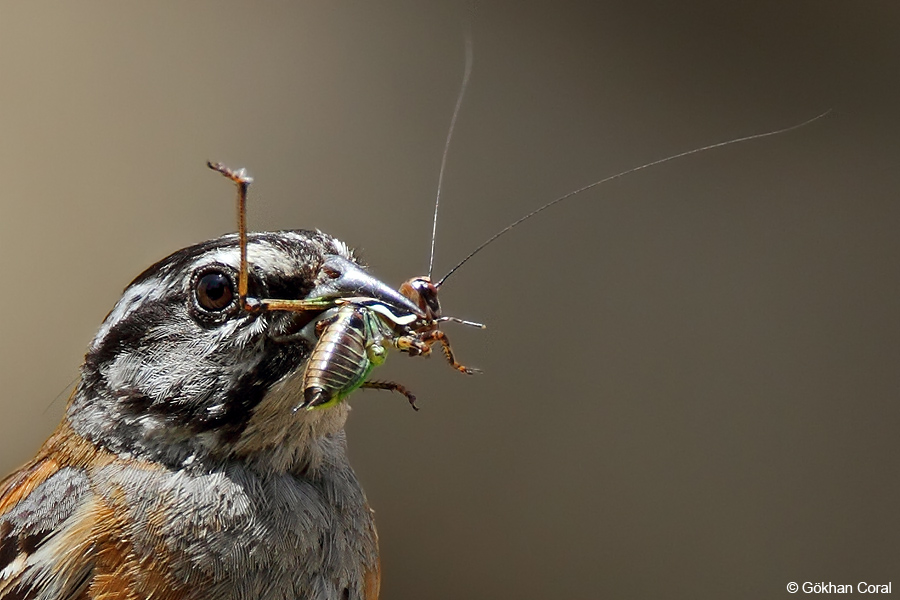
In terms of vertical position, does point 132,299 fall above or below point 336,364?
above

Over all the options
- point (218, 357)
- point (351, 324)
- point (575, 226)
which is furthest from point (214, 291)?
point (575, 226)

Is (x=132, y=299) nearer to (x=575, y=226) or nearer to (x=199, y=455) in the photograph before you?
(x=199, y=455)

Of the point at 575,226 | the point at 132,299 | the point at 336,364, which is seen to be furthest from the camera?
the point at 575,226

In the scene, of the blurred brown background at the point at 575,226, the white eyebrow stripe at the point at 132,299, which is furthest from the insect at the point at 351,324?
the blurred brown background at the point at 575,226

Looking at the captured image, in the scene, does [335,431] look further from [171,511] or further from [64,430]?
[64,430]

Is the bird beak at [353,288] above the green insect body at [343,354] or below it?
above

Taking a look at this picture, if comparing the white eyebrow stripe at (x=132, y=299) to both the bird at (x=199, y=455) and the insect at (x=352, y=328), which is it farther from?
the insect at (x=352, y=328)

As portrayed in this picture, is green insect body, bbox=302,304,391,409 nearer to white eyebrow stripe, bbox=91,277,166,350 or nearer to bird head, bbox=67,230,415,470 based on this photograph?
bird head, bbox=67,230,415,470
